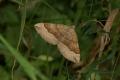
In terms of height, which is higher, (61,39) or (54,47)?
(61,39)

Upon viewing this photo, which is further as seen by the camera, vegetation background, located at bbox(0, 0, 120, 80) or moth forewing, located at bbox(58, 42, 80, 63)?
vegetation background, located at bbox(0, 0, 120, 80)

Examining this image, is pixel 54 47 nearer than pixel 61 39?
No

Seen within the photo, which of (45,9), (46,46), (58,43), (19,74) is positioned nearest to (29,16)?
(45,9)

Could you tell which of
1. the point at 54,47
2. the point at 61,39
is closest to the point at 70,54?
the point at 61,39

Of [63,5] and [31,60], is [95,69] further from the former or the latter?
[63,5]

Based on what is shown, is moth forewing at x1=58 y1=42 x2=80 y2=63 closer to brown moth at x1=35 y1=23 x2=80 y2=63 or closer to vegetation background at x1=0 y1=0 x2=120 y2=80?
brown moth at x1=35 y1=23 x2=80 y2=63

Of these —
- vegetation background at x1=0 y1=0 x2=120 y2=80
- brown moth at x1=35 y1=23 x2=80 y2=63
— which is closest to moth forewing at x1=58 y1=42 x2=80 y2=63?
brown moth at x1=35 y1=23 x2=80 y2=63

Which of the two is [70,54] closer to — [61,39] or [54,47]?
[61,39]
